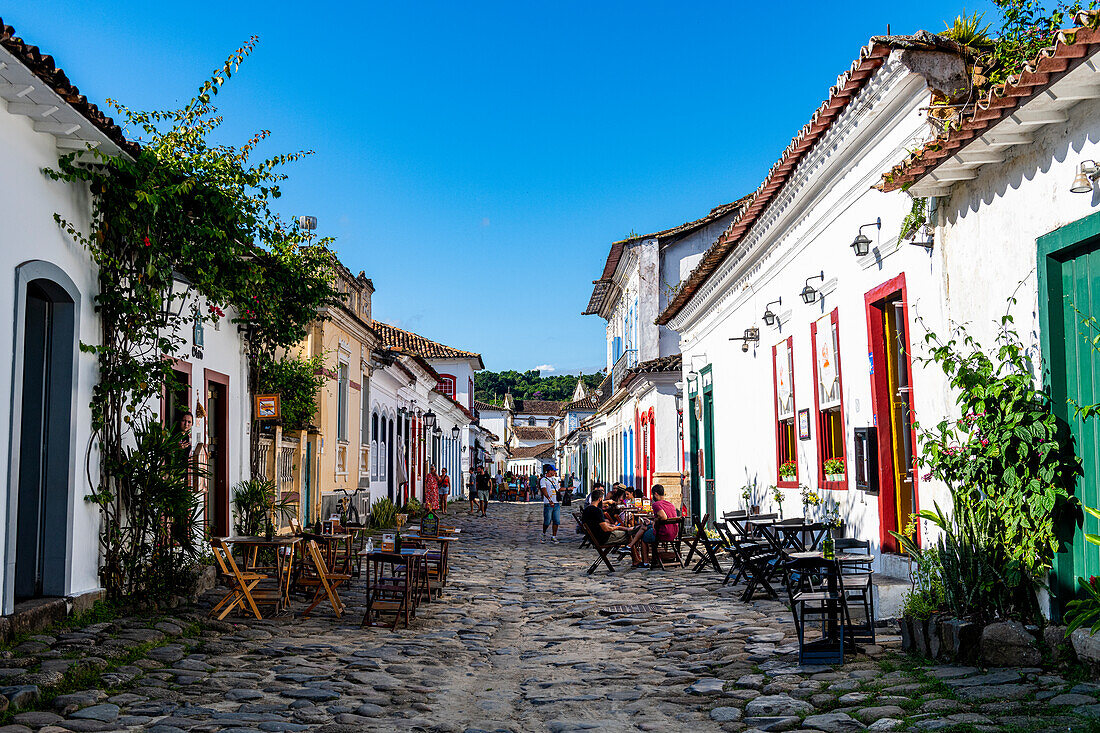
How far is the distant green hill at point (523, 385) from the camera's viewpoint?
Answer: 124812 mm

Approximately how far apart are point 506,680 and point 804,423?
20.2ft

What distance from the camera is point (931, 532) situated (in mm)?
7590

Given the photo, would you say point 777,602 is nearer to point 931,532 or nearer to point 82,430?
point 931,532

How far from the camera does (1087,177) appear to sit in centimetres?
517

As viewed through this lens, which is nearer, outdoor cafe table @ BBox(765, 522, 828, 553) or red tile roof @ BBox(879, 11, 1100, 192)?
red tile roof @ BBox(879, 11, 1100, 192)

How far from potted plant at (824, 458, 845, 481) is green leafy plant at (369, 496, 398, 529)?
1196 centimetres

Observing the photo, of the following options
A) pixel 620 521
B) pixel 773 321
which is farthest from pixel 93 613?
pixel 620 521

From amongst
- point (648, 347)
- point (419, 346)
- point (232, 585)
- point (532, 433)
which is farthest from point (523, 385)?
point (232, 585)

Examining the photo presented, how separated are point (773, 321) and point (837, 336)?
8.97 ft

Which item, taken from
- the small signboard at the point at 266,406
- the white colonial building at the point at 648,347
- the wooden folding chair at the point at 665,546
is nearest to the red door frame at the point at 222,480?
the small signboard at the point at 266,406

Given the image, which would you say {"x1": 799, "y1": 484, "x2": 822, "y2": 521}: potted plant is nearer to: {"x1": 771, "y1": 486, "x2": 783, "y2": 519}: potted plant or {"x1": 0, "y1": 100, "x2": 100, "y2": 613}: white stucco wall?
{"x1": 771, "y1": 486, "x2": 783, "y2": 519}: potted plant

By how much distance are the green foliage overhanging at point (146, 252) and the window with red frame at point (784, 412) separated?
6.60 m

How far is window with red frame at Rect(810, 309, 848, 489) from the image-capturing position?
10.2m

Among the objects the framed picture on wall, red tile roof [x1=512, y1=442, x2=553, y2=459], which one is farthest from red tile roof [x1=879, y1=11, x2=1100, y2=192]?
red tile roof [x1=512, y1=442, x2=553, y2=459]
